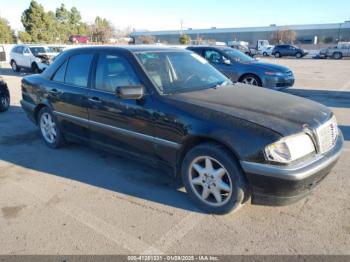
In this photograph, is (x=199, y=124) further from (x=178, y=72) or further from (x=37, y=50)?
(x=37, y=50)

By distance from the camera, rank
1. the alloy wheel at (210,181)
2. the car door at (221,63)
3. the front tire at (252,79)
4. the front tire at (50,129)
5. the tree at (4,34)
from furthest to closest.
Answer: the tree at (4,34) < the car door at (221,63) < the front tire at (252,79) < the front tire at (50,129) < the alloy wheel at (210,181)

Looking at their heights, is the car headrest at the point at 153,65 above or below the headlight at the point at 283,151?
above

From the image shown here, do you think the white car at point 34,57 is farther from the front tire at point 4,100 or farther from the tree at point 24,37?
the tree at point 24,37

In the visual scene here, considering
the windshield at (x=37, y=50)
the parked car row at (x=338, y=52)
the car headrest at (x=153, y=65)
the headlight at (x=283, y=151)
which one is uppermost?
the parked car row at (x=338, y=52)

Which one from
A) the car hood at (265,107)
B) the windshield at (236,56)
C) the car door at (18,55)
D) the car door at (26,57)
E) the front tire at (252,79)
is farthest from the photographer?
the car door at (18,55)

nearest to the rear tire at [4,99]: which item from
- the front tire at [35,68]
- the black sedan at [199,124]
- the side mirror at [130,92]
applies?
the black sedan at [199,124]

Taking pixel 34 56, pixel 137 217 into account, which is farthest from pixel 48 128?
pixel 34 56

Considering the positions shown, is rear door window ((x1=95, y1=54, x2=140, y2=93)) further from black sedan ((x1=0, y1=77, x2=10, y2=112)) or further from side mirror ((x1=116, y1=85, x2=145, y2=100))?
black sedan ((x1=0, y1=77, x2=10, y2=112))

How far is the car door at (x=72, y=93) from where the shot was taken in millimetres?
4504

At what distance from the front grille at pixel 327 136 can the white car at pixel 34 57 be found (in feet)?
51.6

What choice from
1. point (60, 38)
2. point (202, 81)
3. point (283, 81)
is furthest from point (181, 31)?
point (202, 81)

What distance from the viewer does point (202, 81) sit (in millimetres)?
4188

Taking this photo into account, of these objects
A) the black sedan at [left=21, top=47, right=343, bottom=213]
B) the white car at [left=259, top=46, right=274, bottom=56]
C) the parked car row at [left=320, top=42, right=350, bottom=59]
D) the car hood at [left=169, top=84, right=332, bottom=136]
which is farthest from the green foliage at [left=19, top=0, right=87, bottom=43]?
the car hood at [left=169, top=84, right=332, bottom=136]

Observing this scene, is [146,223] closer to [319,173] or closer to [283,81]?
[319,173]
